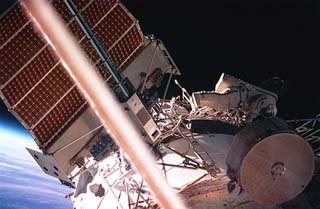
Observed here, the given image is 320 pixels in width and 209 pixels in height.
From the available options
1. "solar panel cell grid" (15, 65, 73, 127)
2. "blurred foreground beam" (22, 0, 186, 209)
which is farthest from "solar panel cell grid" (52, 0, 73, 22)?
"solar panel cell grid" (15, 65, 73, 127)

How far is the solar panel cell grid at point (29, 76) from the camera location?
5473 millimetres

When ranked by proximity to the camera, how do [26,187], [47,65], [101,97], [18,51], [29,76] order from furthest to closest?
[26,187]
[47,65]
[29,76]
[18,51]
[101,97]

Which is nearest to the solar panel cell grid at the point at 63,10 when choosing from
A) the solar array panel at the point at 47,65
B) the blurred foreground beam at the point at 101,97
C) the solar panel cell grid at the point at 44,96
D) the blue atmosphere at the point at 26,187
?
the solar array panel at the point at 47,65

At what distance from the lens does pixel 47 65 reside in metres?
5.72

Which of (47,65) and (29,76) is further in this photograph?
(47,65)

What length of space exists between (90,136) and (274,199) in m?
3.34

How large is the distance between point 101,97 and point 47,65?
1.31m

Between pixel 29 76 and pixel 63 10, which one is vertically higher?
pixel 63 10

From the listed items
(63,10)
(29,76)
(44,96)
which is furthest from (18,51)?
(63,10)

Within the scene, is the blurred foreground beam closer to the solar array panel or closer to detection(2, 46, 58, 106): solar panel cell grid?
the solar array panel

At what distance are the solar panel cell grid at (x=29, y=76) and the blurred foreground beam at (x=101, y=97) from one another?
1.49 ft

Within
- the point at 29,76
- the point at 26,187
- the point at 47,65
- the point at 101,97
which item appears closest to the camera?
the point at 101,97

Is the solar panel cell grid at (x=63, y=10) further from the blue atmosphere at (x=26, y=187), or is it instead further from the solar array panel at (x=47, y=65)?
the blue atmosphere at (x=26, y=187)

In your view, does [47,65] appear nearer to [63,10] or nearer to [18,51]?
[18,51]
